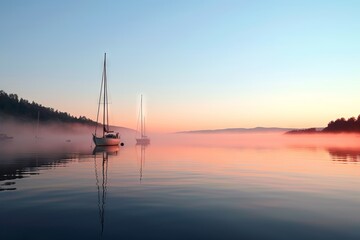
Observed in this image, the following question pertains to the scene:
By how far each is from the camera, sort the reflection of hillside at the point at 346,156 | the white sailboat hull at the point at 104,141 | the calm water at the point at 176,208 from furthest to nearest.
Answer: the white sailboat hull at the point at 104,141 < the reflection of hillside at the point at 346,156 < the calm water at the point at 176,208

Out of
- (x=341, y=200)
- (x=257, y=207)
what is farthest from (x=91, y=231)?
(x=341, y=200)

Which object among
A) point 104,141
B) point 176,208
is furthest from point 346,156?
point 104,141

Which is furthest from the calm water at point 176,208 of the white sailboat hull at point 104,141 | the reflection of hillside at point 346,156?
the white sailboat hull at point 104,141

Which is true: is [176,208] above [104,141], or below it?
below

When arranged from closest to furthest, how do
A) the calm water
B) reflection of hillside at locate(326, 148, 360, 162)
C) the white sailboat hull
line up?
the calm water
reflection of hillside at locate(326, 148, 360, 162)
the white sailboat hull

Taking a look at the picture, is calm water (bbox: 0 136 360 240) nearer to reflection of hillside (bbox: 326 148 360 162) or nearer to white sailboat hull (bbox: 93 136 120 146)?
reflection of hillside (bbox: 326 148 360 162)

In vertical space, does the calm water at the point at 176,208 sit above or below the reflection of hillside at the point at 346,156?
above

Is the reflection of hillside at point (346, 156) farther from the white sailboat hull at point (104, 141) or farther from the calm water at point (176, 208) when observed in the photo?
the white sailboat hull at point (104, 141)

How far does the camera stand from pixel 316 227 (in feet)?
38.1

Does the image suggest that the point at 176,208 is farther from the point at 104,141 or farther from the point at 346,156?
the point at 104,141

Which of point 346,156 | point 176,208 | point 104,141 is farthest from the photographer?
point 104,141

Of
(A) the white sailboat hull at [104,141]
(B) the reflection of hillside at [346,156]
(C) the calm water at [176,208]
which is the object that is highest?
(A) the white sailboat hull at [104,141]

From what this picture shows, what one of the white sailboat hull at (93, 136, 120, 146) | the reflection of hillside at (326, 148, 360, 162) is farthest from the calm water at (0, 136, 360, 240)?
the white sailboat hull at (93, 136, 120, 146)

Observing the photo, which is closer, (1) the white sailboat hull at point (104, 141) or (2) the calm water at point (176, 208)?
(2) the calm water at point (176, 208)
